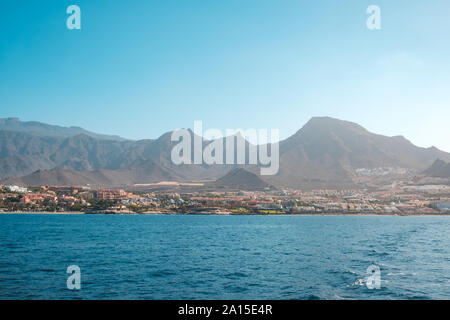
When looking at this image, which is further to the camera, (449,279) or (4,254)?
(4,254)

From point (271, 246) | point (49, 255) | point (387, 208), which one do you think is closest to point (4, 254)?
A: point (49, 255)

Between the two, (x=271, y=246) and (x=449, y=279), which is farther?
(x=271, y=246)
